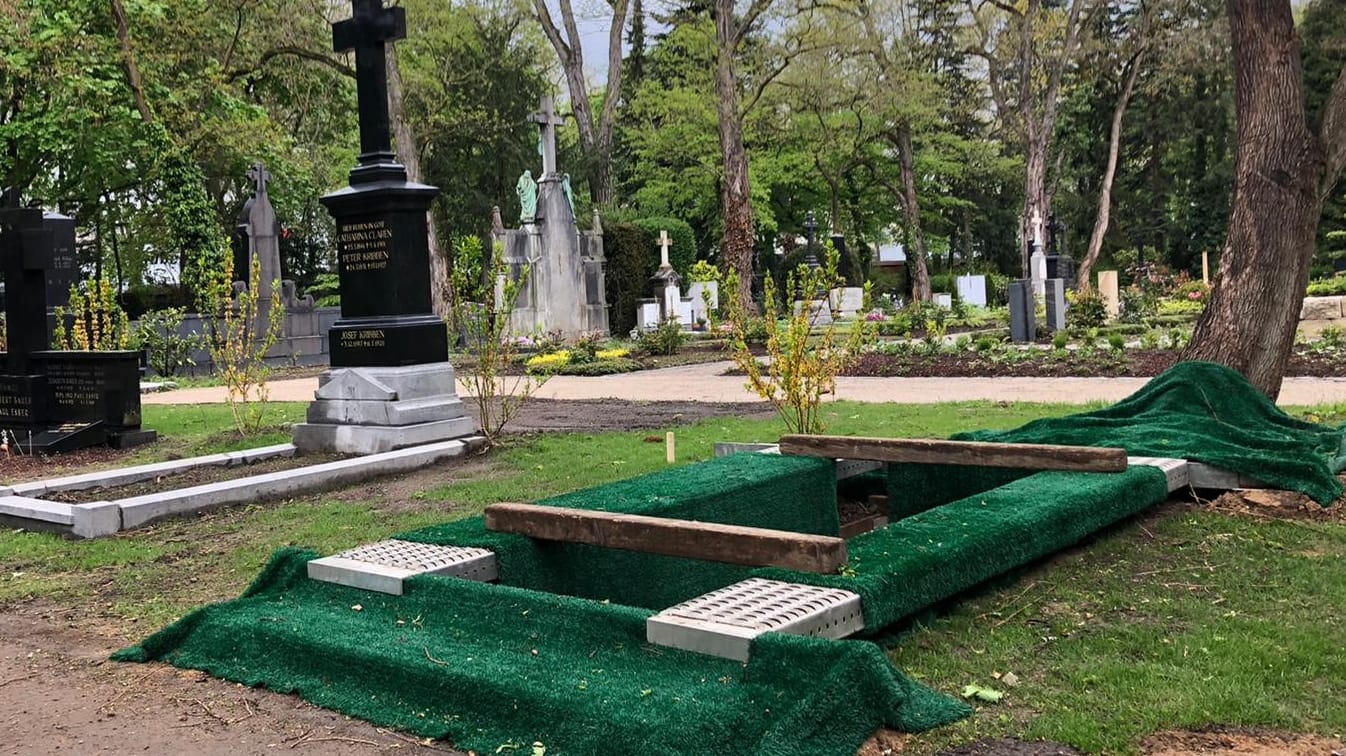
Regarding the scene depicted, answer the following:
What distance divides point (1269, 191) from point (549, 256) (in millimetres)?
18371

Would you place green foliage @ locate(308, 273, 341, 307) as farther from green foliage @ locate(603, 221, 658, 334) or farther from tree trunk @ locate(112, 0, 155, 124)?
tree trunk @ locate(112, 0, 155, 124)

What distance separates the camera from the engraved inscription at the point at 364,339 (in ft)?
29.9

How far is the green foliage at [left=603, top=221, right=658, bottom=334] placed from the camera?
94.8ft

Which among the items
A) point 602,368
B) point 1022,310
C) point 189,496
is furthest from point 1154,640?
point 1022,310

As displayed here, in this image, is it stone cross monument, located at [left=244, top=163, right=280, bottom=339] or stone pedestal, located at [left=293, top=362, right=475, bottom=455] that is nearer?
stone pedestal, located at [left=293, top=362, right=475, bottom=455]

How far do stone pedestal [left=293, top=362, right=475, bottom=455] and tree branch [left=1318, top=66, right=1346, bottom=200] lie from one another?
6501 millimetres

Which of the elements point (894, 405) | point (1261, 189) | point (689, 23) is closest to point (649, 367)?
point (894, 405)

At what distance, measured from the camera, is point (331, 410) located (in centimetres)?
921

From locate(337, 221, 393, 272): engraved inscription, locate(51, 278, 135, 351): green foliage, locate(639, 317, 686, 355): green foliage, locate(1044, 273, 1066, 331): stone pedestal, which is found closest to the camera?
locate(337, 221, 393, 272): engraved inscription

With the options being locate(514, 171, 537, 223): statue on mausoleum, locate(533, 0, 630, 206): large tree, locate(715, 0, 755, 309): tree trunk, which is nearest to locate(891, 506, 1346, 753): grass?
locate(715, 0, 755, 309): tree trunk

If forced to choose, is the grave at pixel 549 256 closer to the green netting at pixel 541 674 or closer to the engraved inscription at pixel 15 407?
the engraved inscription at pixel 15 407

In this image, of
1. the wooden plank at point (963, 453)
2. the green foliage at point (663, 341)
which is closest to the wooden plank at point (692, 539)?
the wooden plank at point (963, 453)

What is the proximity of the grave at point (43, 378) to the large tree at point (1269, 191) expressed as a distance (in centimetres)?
943

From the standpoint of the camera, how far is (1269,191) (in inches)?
252
